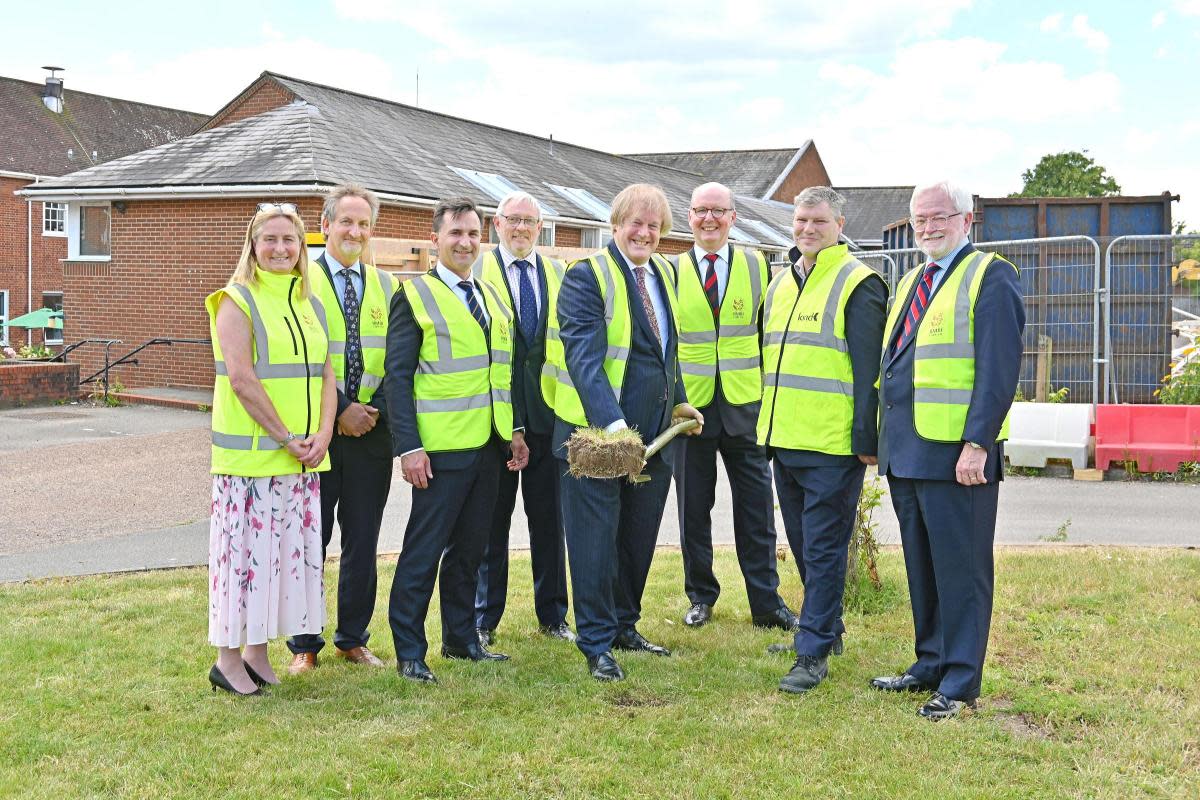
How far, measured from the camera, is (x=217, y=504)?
16.2 feet

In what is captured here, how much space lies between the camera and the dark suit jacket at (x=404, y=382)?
5.25 meters

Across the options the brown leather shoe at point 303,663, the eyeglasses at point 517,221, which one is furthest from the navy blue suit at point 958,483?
the brown leather shoe at point 303,663

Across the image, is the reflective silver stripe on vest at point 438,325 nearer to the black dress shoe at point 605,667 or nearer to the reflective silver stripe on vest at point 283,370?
the reflective silver stripe on vest at point 283,370

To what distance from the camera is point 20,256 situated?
3350cm

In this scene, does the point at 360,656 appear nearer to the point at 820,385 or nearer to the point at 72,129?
the point at 820,385

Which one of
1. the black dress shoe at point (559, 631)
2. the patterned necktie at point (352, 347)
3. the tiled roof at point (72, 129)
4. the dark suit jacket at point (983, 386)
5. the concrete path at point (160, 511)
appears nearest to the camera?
the dark suit jacket at point (983, 386)

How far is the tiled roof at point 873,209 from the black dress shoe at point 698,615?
44.7 meters

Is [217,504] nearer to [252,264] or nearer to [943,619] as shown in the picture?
[252,264]

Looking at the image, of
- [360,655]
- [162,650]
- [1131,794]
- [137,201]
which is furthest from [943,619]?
[137,201]

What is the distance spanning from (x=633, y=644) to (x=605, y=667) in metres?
0.53

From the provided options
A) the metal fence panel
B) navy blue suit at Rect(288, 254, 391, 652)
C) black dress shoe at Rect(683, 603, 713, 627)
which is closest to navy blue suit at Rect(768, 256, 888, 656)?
black dress shoe at Rect(683, 603, 713, 627)

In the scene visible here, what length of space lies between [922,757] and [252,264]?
3.37m

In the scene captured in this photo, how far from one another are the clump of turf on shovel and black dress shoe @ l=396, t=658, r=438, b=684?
1.15 meters

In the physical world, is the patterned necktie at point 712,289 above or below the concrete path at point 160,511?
above
